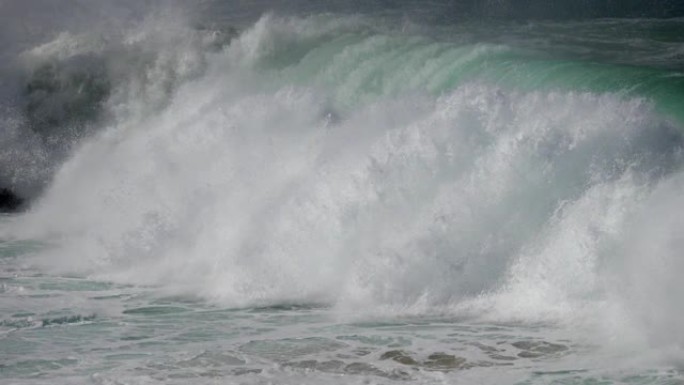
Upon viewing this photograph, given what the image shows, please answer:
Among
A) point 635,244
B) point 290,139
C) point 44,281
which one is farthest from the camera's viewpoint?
point 290,139

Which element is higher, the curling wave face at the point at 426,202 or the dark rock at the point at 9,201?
the dark rock at the point at 9,201

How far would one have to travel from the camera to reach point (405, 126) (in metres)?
14.8

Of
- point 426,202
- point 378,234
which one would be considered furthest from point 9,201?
point 426,202

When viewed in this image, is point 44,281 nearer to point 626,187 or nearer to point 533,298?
point 533,298

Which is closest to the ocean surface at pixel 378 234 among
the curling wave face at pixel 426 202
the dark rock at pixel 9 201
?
the curling wave face at pixel 426 202

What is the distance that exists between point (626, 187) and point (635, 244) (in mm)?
1225

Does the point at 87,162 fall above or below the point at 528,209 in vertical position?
above

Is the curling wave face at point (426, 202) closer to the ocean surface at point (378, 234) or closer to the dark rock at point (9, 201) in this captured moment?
the ocean surface at point (378, 234)

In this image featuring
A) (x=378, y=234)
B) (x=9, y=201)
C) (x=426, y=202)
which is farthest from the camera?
(x=9, y=201)

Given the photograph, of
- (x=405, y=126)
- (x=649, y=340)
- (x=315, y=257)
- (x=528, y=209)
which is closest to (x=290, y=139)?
(x=405, y=126)

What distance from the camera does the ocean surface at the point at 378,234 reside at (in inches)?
382

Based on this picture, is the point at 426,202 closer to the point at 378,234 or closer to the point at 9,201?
the point at 378,234

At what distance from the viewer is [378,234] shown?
1318cm

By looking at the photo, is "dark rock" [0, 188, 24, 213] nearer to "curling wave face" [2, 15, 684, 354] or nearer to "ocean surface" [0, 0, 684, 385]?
"ocean surface" [0, 0, 684, 385]
